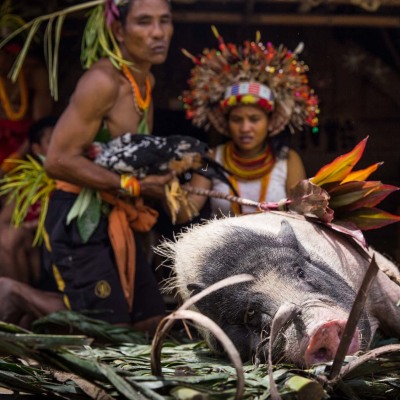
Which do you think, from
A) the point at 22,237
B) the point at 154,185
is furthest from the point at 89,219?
the point at 22,237

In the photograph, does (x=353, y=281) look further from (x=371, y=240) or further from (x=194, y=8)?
(x=194, y=8)

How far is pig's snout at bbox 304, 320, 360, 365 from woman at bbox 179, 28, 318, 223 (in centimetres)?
223

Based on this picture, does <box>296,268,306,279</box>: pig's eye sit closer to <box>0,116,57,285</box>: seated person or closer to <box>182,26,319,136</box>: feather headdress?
<box>182,26,319,136</box>: feather headdress

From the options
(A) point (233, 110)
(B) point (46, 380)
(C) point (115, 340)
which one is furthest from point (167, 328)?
(A) point (233, 110)

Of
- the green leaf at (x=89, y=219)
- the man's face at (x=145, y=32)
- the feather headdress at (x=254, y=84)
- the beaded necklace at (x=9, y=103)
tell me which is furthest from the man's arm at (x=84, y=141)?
the beaded necklace at (x=9, y=103)

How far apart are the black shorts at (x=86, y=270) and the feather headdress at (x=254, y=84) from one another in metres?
0.93

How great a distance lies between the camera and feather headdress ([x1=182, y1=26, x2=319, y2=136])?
4422 millimetres

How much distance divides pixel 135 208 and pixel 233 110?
797mm

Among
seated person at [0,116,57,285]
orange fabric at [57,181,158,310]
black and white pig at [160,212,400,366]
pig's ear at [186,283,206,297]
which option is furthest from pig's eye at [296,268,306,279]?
seated person at [0,116,57,285]

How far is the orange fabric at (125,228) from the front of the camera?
4008mm

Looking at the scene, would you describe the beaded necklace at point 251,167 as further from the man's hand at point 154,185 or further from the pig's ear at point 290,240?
the pig's ear at point 290,240

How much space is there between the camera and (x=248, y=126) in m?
4.42

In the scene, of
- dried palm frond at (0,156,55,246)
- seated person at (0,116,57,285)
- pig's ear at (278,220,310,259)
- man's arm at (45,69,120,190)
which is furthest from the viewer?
seated person at (0,116,57,285)

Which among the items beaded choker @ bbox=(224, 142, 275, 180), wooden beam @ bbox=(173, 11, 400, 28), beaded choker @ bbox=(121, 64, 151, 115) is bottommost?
beaded choker @ bbox=(224, 142, 275, 180)
